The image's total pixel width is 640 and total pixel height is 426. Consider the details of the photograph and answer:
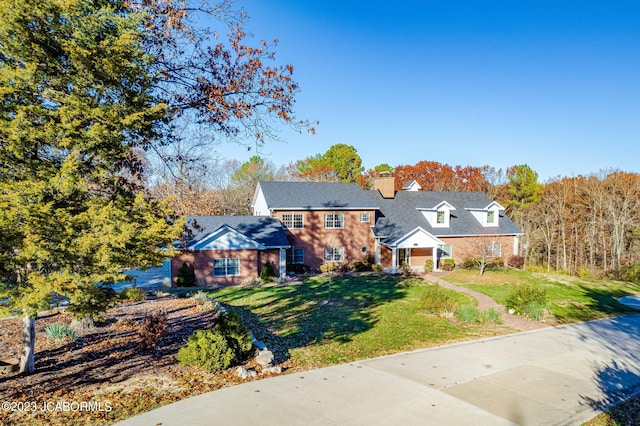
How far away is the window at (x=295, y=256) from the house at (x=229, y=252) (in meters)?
1.97

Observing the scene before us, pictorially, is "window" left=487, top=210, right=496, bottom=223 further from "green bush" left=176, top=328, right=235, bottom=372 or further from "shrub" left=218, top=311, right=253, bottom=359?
"green bush" left=176, top=328, right=235, bottom=372

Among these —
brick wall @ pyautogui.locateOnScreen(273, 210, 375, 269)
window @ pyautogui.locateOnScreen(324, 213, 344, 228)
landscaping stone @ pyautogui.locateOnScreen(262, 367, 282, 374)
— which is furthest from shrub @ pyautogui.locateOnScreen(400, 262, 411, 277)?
landscaping stone @ pyautogui.locateOnScreen(262, 367, 282, 374)

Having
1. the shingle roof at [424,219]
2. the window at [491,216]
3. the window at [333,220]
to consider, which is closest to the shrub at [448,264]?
the shingle roof at [424,219]

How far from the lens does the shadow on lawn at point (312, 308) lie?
12.6 meters

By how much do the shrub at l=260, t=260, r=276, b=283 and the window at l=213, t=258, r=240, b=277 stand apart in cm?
172

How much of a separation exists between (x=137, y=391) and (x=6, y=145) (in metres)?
5.42

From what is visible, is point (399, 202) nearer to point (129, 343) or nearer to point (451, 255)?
point (451, 255)

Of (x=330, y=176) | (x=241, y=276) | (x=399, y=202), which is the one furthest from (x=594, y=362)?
(x=330, y=176)

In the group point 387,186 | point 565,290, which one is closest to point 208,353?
point 565,290

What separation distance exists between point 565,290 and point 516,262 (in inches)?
406

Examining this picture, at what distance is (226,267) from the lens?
81.4 feet

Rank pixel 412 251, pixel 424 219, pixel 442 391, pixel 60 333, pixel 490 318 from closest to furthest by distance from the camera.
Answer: pixel 442 391, pixel 60 333, pixel 490 318, pixel 412 251, pixel 424 219

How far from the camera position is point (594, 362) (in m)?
10.5

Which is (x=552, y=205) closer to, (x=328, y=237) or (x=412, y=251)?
(x=412, y=251)
